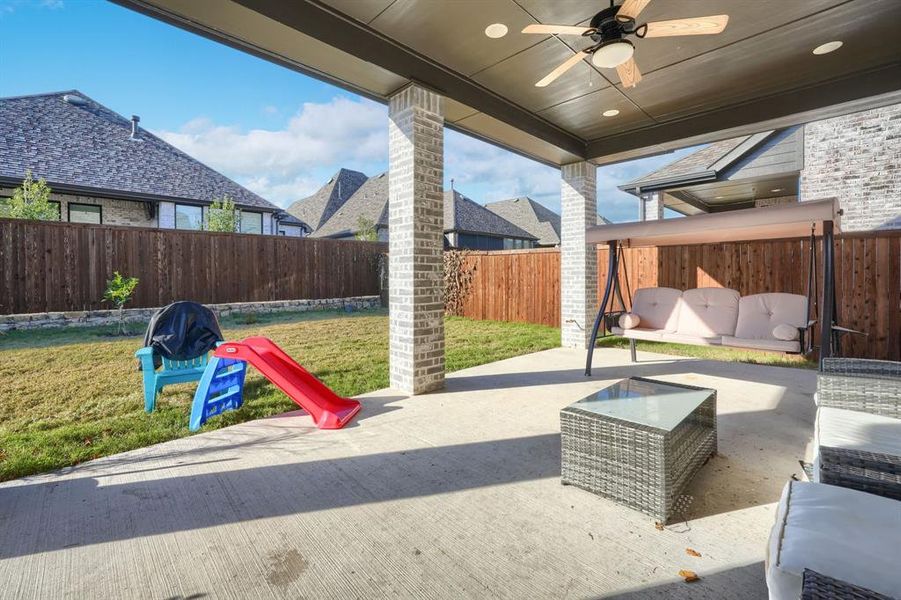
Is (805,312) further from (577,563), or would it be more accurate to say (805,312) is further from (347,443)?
(347,443)

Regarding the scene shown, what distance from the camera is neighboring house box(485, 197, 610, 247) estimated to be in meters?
27.1

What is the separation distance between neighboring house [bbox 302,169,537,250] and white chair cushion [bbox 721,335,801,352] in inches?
624

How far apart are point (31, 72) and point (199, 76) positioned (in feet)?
17.5

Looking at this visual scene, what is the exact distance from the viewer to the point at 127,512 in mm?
2055

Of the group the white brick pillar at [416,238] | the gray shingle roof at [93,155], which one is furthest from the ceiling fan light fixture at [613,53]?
the gray shingle roof at [93,155]

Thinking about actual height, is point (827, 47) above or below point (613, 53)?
above

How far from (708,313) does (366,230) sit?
1651 centimetres

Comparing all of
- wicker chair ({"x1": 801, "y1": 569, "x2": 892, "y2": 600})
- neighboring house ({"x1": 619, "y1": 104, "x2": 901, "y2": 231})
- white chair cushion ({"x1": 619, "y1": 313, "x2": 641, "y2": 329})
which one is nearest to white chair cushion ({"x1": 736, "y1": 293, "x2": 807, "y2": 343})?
white chair cushion ({"x1": 619, "y1": 313, "x2": 641, "y2": 329})

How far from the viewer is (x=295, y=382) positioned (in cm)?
331

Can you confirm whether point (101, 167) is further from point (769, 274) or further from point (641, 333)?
point (769, 274)

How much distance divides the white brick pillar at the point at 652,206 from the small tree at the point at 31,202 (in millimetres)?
13655

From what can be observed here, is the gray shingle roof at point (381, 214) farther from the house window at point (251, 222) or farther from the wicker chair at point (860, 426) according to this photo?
the wicker chair at point (860, 426)

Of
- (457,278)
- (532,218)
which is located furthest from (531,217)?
(457,278)

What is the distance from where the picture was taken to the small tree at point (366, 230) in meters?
19.0
